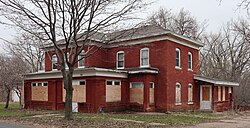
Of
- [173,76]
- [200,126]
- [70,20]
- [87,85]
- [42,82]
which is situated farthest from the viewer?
[42,82]

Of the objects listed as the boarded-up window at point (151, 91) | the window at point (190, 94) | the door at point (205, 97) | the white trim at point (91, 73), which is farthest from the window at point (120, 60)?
the door at point (205, 97)

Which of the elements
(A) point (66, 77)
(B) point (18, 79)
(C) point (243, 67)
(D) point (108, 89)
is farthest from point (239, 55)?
(A) point (66, 77)

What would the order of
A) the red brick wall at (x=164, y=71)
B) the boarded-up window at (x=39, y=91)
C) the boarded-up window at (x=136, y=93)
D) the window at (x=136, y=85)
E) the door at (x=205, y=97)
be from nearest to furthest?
1. the red brick wall at (x=164, y=71)
2. the boarded-up window at (x=136, y=93)
3. the window at (x=136, y=85)
4. the boarded-up window at (x=39, y=91)
5. the door at (x=205, y=97)

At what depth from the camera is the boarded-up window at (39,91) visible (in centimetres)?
3171

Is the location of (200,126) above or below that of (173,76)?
below

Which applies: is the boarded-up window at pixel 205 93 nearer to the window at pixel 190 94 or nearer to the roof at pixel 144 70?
the window at pixel 190 94

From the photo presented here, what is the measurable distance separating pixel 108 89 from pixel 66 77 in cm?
760

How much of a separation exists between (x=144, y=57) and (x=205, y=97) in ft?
27.3

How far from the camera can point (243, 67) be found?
53062mm

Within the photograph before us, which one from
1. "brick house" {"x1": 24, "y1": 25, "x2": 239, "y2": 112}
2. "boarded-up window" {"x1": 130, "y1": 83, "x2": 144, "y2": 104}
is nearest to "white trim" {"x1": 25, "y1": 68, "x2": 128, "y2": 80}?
"brick house" {"x1": 24, "y1": 25, "x2": 239, "y2": 112}

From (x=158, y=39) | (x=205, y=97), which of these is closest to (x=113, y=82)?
(x=158, y=39)

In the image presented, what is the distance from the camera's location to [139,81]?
94.9ft

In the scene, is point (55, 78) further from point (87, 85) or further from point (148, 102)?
point (148, 102)

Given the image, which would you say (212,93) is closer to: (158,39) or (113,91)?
(158,39)
